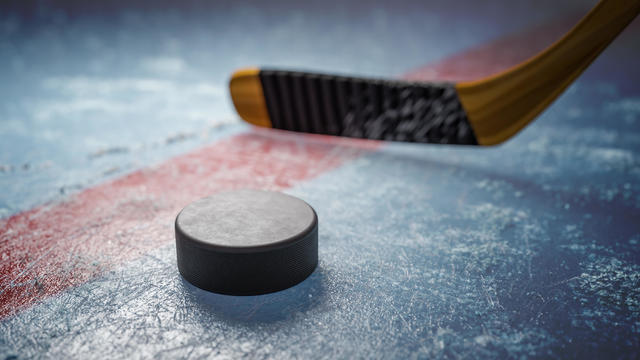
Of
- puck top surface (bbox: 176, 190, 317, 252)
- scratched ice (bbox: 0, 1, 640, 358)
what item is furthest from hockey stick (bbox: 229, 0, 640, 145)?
puck top surface (bbox: 176, 190, 317, 252)

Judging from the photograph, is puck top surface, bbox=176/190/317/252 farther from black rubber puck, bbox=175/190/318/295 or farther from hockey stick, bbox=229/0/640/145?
hockey stick, bbox=229/0/640/145

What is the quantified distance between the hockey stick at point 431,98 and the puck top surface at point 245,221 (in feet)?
3.99

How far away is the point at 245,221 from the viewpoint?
61.2 inches

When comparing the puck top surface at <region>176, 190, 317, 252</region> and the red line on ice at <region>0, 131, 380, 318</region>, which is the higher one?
the puck top surface at <region>176, 190, 317, 252</region>

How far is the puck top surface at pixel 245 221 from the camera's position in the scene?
1449 millimetres

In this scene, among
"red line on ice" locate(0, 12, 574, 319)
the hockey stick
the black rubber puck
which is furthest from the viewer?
the hockey stick

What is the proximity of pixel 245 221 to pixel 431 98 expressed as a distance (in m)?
1.52

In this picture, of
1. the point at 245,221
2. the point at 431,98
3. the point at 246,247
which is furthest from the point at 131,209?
the point at 431,98

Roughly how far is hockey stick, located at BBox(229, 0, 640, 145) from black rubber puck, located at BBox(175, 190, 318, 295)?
130 centimetres

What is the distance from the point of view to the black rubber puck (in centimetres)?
144

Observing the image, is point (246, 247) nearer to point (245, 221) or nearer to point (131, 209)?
point (245, 221)

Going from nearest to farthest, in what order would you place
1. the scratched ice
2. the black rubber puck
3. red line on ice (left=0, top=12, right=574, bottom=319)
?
the scratched ice → the black rubber puck → red line on ice (left=0, top=12, right=574, bottom=319)

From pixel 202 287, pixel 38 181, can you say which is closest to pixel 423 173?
pixel 202 287

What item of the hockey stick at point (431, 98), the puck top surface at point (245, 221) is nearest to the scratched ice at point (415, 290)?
the puck top surface at point (245, 221)
